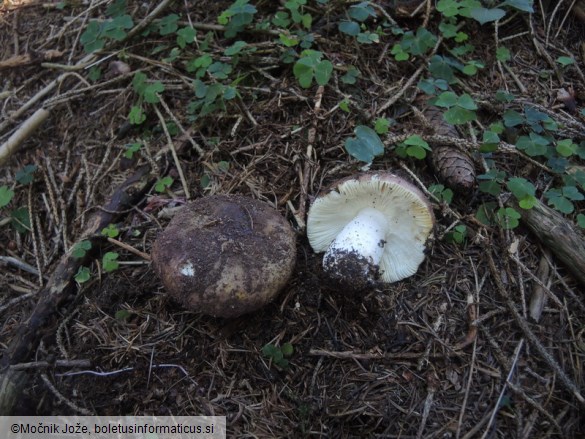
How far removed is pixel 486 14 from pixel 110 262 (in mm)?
2936

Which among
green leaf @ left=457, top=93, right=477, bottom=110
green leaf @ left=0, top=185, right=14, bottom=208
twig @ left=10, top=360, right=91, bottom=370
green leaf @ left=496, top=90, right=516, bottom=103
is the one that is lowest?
twig @ left=10, top=360, right=91, bottom=370

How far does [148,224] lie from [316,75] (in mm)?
1435

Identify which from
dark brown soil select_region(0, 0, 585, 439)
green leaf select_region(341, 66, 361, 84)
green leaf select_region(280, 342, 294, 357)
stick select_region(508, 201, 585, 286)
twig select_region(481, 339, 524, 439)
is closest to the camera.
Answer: twig select_region(481, 339, 524, 439)

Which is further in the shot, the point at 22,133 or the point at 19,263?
the point at 22,133

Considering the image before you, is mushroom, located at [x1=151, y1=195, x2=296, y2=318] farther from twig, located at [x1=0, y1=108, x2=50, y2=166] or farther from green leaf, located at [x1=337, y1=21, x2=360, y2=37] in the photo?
twig, located at [x1=0, y1=108, x2=50, y2=166]

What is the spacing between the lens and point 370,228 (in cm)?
247

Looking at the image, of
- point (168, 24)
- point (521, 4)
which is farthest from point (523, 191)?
point (168, 24)

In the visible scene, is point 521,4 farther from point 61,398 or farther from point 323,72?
point 61,398

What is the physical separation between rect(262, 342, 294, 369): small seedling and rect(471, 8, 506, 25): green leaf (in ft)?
8.15

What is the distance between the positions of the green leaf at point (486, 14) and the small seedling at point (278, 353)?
248cm

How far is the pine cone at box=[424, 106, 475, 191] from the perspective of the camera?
256 centimetres

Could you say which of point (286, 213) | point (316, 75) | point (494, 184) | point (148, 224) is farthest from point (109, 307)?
point (494, 184)

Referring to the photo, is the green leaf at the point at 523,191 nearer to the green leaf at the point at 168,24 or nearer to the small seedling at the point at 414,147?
the small seedling at the point at 414,147

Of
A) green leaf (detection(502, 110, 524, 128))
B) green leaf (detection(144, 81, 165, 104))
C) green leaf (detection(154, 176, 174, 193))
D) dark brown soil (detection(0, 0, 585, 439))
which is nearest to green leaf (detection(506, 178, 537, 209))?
dark brown soil (detection(0, 0, 585, 439))
